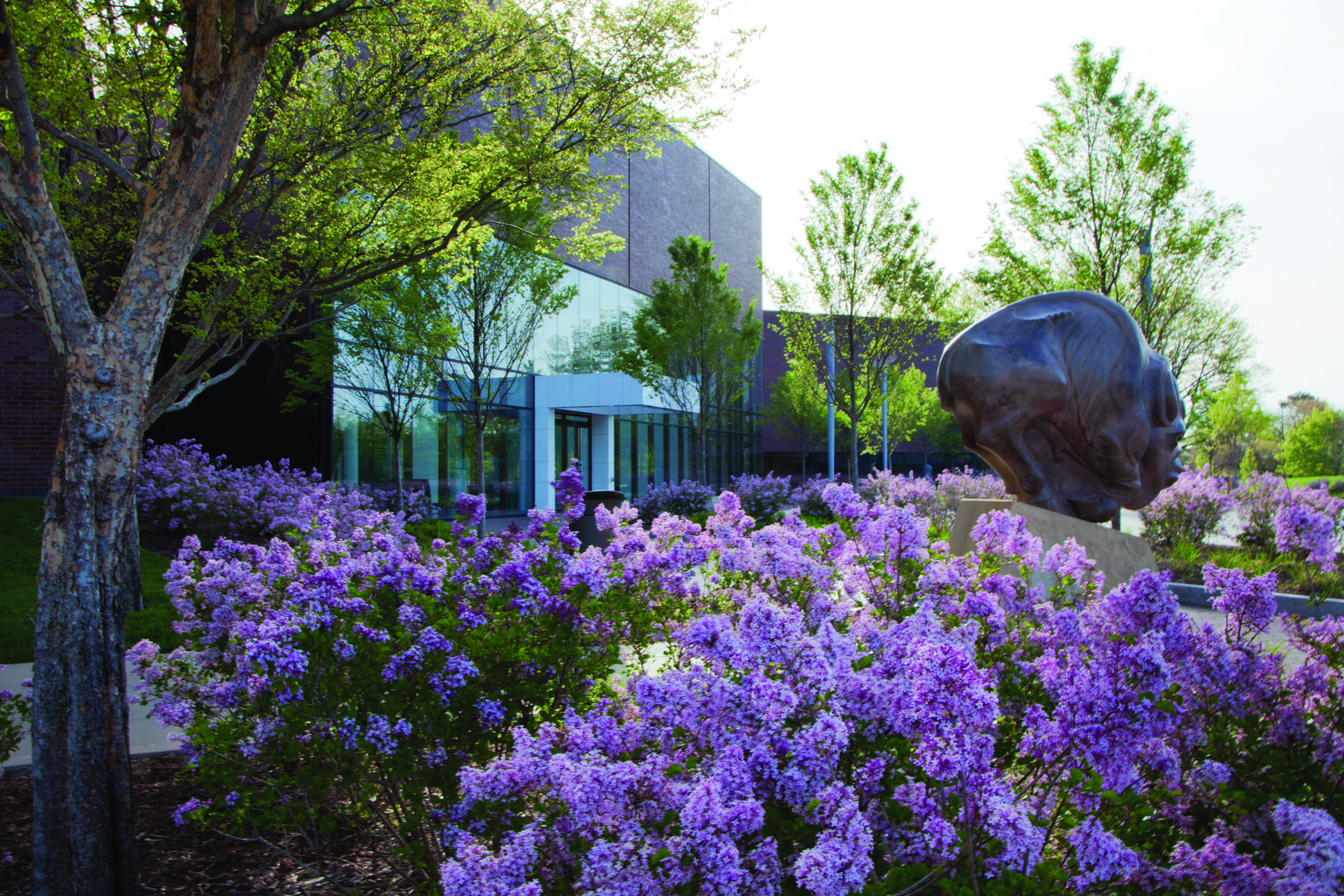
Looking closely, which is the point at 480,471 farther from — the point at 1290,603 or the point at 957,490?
the point at 1290,603

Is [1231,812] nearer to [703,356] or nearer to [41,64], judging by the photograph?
[41,64]

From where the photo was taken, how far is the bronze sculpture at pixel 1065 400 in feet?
24.8

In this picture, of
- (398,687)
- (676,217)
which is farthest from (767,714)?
(676,217)

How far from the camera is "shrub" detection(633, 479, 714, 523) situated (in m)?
20.7

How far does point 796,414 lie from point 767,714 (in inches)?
1729

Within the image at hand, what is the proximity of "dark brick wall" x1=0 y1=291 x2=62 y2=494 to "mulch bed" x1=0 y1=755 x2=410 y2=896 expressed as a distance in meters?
16.1

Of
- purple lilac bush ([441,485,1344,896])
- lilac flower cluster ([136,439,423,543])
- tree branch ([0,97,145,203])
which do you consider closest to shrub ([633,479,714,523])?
lilac flower cluster ([136,439,423,543])

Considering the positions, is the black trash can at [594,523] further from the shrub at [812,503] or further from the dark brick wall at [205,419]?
the shrub at [812,503]

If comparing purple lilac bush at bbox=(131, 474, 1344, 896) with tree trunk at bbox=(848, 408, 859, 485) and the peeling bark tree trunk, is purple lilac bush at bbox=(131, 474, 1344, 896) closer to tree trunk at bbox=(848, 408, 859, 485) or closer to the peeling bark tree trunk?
the peeling bark tree trunk

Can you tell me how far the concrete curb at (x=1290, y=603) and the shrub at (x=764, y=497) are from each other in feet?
33.2

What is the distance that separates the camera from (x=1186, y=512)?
501 inches

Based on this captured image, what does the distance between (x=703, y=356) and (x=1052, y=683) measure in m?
23.1

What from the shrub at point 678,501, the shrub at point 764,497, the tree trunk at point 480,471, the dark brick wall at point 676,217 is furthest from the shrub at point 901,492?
the dark brick wall at point 676,217

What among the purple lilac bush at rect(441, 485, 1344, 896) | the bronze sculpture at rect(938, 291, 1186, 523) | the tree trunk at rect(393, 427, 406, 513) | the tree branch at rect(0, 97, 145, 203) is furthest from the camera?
the tree trunk at rect(393, 427, 406, 513)
